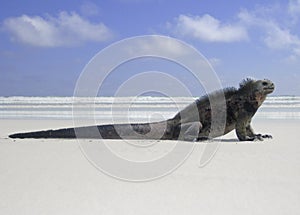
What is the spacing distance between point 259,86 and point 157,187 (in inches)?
250

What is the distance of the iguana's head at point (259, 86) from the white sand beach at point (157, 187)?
3136 millimetres

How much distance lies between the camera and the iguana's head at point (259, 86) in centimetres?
1097

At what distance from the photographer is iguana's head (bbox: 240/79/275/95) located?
36.0ft

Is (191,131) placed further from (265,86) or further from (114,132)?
(265,86)

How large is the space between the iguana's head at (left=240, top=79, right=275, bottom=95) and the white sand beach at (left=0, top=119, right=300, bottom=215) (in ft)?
10.3

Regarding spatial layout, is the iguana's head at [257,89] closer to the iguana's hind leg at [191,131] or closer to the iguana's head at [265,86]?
the iguana's head at [265,86]

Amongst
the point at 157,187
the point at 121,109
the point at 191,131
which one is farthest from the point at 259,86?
the point at 121,109

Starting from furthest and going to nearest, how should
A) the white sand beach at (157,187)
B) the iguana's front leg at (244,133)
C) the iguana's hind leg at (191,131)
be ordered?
the iguana's front leg at (244,133) < the iguana's hind leg at (191,131) < the white sand beach at (157,187)

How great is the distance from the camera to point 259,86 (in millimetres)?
11039

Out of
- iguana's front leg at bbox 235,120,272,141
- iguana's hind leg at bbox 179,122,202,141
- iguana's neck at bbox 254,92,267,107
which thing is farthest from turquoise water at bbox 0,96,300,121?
iguana's hind leg at bbox 179,122,202,141

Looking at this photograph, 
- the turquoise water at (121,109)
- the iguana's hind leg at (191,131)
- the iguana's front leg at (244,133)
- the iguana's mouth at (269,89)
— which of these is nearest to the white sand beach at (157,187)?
the iguana's hind leg at (191,131)

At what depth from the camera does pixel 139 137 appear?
36.5 feet

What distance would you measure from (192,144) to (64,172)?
13.4ft

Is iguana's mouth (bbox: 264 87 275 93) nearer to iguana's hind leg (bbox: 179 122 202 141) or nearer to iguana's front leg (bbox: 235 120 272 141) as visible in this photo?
iguana's front leg (bbox: 235 120 272 141)
